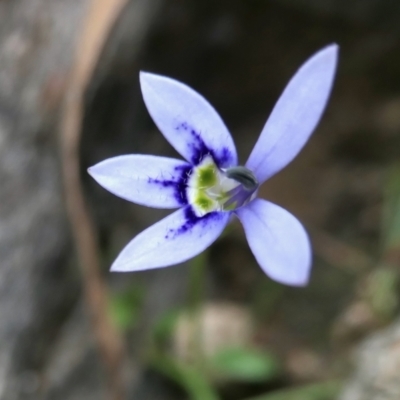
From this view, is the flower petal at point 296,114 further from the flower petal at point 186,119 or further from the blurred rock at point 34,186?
the blurred rock at point 34,186

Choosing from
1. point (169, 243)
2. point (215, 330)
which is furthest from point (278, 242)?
point (215, 330)

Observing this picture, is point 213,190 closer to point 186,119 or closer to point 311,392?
point 186,119

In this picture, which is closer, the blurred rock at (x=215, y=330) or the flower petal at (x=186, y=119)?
the flower petal at (x=186, y=119)

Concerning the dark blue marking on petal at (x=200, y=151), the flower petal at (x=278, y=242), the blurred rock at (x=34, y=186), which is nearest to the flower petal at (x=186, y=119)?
the dark blue marking on petal at (x=200, y=151)

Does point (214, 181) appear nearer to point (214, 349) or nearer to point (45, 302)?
point (45, 302)

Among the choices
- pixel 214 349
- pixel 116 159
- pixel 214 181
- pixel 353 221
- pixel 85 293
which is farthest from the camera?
pixel 353 221

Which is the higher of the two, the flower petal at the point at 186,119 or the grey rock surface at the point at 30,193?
the grey rock surface at the point at 30,193

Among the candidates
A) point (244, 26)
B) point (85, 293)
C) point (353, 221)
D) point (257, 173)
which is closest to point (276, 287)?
point (353, 221)
